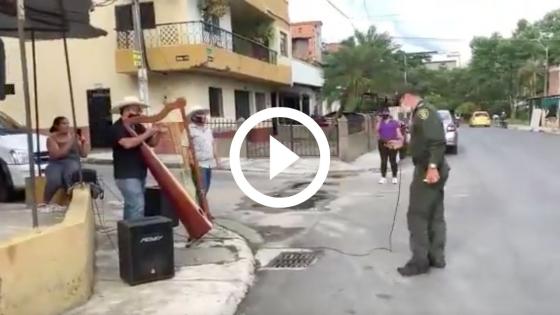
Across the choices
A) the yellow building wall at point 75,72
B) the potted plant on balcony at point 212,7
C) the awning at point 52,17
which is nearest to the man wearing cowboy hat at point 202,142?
the awning at point 52,17

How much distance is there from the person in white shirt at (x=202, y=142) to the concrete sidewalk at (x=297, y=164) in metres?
7.51

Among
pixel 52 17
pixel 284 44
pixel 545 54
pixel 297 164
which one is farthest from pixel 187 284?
pixel 545 54

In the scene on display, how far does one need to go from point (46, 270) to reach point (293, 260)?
10.4 feet

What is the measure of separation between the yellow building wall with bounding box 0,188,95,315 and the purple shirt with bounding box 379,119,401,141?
32.1 feet

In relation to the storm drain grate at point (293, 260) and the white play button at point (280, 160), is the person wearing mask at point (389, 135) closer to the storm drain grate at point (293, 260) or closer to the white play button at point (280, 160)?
the white play button at point (280, 160)

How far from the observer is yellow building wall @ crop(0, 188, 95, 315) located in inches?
197

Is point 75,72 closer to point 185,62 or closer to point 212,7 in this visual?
point 185,62

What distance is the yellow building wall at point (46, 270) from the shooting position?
5.00 metres

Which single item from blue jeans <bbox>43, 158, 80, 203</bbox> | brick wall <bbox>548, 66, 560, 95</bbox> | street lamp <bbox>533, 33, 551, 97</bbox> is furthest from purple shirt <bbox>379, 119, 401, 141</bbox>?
street lamp <bbox>533, 33, 551, 97</bbox>

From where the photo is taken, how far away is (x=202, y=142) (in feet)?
31.5

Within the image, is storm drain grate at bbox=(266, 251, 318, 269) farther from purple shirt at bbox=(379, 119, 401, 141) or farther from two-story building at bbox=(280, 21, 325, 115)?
two-story building at bbox=(280, 21, 325, 115)

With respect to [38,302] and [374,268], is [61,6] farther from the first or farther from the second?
[374,268]

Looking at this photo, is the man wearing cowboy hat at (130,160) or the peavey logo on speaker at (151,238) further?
the man wearing cowboy hat at (130,160)

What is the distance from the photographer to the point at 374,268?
718cm
